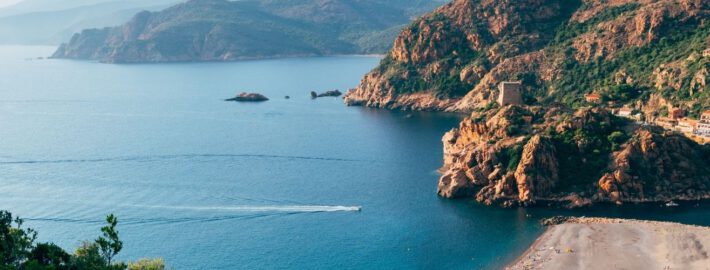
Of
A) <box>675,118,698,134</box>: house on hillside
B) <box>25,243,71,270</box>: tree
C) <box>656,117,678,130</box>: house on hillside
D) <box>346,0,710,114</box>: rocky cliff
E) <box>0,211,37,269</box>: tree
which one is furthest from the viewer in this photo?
<box>346,0,710,114</box>: rocky cliff

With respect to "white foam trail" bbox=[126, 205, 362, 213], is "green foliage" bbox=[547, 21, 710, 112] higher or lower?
higher

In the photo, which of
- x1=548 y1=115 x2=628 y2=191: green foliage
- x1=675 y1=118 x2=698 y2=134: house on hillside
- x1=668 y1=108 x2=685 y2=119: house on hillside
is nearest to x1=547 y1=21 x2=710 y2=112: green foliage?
x1=668 y1=108 x2=685 y2=119: house on hillside

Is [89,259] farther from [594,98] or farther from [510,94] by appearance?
[594,98]

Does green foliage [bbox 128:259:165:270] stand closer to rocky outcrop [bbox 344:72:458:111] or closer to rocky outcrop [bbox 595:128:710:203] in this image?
rocky outcrop [bbox 595:128:710:203]

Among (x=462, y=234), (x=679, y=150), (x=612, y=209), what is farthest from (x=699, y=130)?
(x=462, y=234)

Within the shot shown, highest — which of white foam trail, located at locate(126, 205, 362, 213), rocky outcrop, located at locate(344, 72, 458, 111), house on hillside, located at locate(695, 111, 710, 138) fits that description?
rocky outcrop, located at locate(344, 72, 458, 111)

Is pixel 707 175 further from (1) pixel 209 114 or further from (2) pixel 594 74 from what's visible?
(1) pixel 209 114

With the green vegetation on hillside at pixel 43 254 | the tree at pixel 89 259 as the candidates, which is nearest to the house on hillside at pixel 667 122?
the green vegetation on hillside at pixel 43 254
